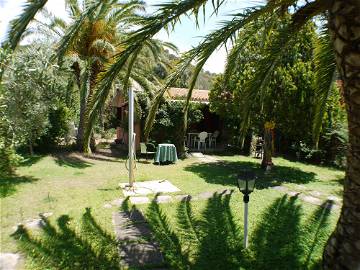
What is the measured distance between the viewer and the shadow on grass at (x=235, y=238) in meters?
5.00

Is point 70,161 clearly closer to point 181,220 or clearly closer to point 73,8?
point 73,8

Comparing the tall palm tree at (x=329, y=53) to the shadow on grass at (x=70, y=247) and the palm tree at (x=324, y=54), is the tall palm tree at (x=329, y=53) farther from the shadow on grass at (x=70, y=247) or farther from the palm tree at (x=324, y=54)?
the shadow on grass at (x=70, y=247)

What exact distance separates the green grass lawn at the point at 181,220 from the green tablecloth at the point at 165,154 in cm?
199

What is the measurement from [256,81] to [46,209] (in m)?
5.39

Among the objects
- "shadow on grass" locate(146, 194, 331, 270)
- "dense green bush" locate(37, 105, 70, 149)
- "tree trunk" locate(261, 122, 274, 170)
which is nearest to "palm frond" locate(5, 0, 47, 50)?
"shadow on grass" locate(146, 194, 331, 270)

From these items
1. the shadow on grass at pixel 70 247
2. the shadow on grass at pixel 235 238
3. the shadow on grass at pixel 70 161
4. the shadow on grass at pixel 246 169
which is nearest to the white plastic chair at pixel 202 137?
the shadow on grass at pixel 246 169

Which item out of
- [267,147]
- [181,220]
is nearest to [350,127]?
[181,220]

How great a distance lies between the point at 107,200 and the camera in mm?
8133

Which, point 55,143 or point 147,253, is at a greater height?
point 55,143

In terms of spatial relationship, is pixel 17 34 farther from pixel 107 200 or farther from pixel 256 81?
pixel 107 200

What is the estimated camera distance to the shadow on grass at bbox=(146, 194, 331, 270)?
500 cm

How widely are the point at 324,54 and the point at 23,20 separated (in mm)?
4912

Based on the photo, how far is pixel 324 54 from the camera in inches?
229

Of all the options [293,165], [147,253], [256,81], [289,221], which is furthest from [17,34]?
[293,165]
